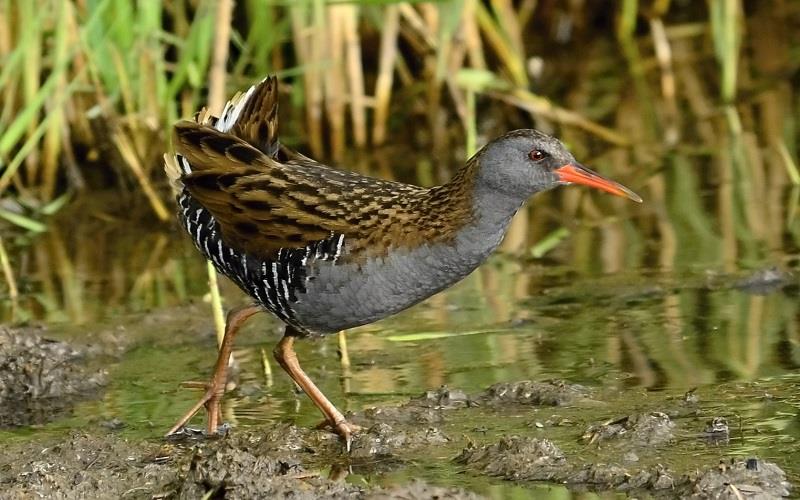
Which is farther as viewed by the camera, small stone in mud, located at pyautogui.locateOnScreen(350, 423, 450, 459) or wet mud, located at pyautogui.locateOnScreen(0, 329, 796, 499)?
small stone in mud, located at pyautogui.locateOnScreen(350, 423, 450, 459)

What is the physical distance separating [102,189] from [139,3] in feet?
4.83

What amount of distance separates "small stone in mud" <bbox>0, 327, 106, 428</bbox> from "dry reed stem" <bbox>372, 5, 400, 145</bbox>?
3.16m

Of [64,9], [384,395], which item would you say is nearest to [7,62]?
[64,9]

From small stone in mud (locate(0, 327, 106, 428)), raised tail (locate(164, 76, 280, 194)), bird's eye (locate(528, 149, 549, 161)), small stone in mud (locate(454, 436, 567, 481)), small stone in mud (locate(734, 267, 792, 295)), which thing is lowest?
small stone in mud (locate(454, 436, 567, 481))

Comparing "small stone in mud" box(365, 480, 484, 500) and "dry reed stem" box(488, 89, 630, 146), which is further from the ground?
"dry reed stem" box(488, 89, 630, 146)

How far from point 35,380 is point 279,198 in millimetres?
1146

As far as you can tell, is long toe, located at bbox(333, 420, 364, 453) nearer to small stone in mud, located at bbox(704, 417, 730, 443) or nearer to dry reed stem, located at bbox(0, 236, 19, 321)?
small stone in mud, located at bbox(704, 417, 730, 443)

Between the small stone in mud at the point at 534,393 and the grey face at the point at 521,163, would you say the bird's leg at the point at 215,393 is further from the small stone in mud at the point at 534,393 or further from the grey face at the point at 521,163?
the grey face at the point at 521,163

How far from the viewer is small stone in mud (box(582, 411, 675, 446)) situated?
4363 mm

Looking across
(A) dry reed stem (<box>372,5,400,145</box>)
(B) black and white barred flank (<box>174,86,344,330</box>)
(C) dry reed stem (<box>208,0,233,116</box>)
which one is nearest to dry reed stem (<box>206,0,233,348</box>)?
(C) dry reed stem (<box>208,0,233,116</box>)

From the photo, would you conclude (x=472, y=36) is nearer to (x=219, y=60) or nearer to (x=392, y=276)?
(x=219, y=60)

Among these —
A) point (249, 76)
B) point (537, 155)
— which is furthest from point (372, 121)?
point (537, 155)

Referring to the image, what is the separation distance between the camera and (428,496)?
3857mm

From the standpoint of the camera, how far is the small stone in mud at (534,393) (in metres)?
4.84
